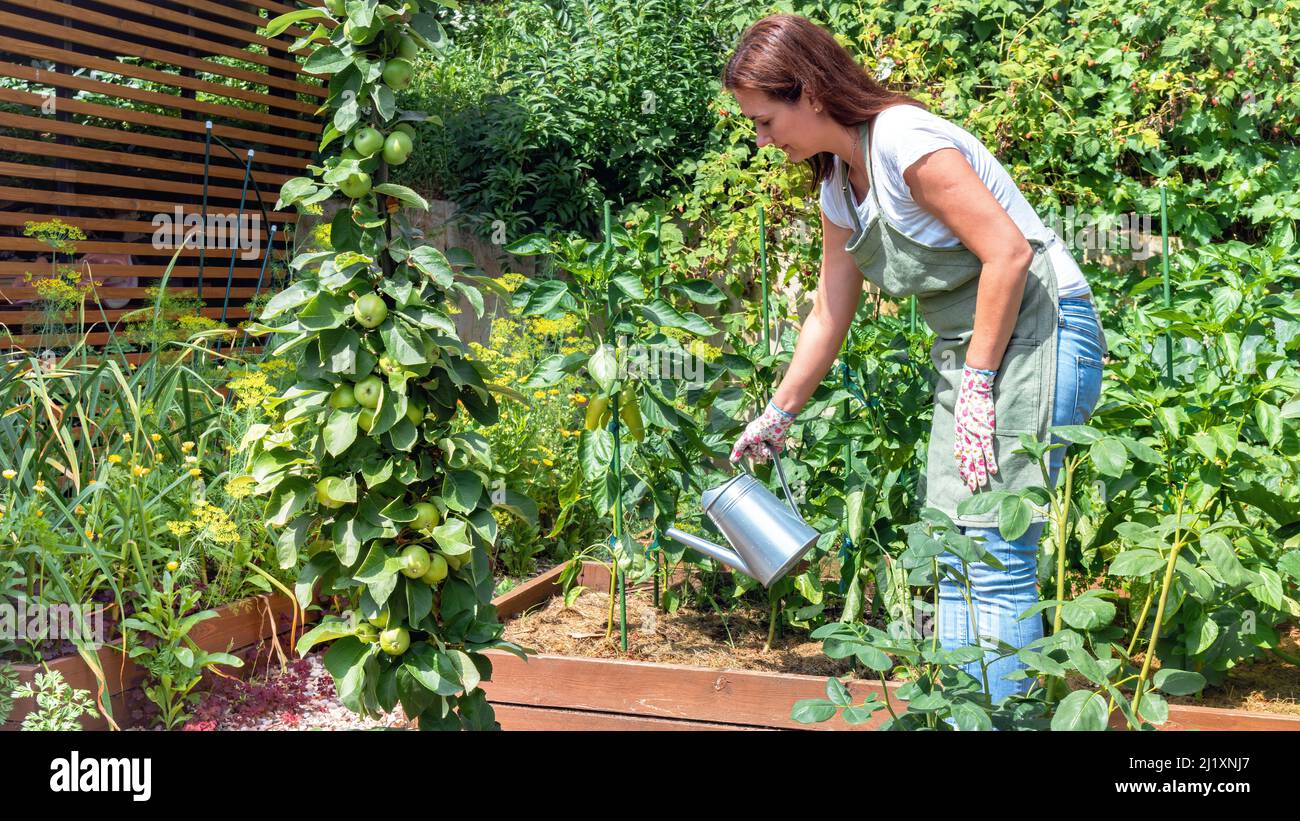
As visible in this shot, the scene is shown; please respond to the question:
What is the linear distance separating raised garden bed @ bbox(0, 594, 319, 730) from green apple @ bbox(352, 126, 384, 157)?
4.47 ft

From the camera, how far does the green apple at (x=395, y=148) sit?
1.76 m

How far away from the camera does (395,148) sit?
176cm

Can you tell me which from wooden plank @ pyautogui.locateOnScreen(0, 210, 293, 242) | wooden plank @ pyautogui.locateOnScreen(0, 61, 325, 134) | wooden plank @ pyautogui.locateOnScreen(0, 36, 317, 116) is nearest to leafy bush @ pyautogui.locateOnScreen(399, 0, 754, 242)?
wooden plank @ pyautogui.locateOnScreen(0, 61, 325, 134)

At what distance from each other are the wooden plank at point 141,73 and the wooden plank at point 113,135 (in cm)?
24

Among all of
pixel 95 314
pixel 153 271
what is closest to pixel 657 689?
pixel 95 314

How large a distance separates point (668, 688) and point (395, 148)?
1383 mm

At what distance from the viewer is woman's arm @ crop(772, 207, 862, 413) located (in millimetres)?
2219

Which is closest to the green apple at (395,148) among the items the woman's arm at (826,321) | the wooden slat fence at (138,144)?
the woman's arm at (826,321)

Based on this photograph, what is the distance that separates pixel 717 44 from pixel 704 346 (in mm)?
3322

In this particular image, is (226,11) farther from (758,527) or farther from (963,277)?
(963,277)

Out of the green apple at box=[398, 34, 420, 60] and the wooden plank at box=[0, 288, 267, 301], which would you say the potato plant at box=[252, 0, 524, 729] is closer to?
the green apple at box=[398, 34, 420, 60]
